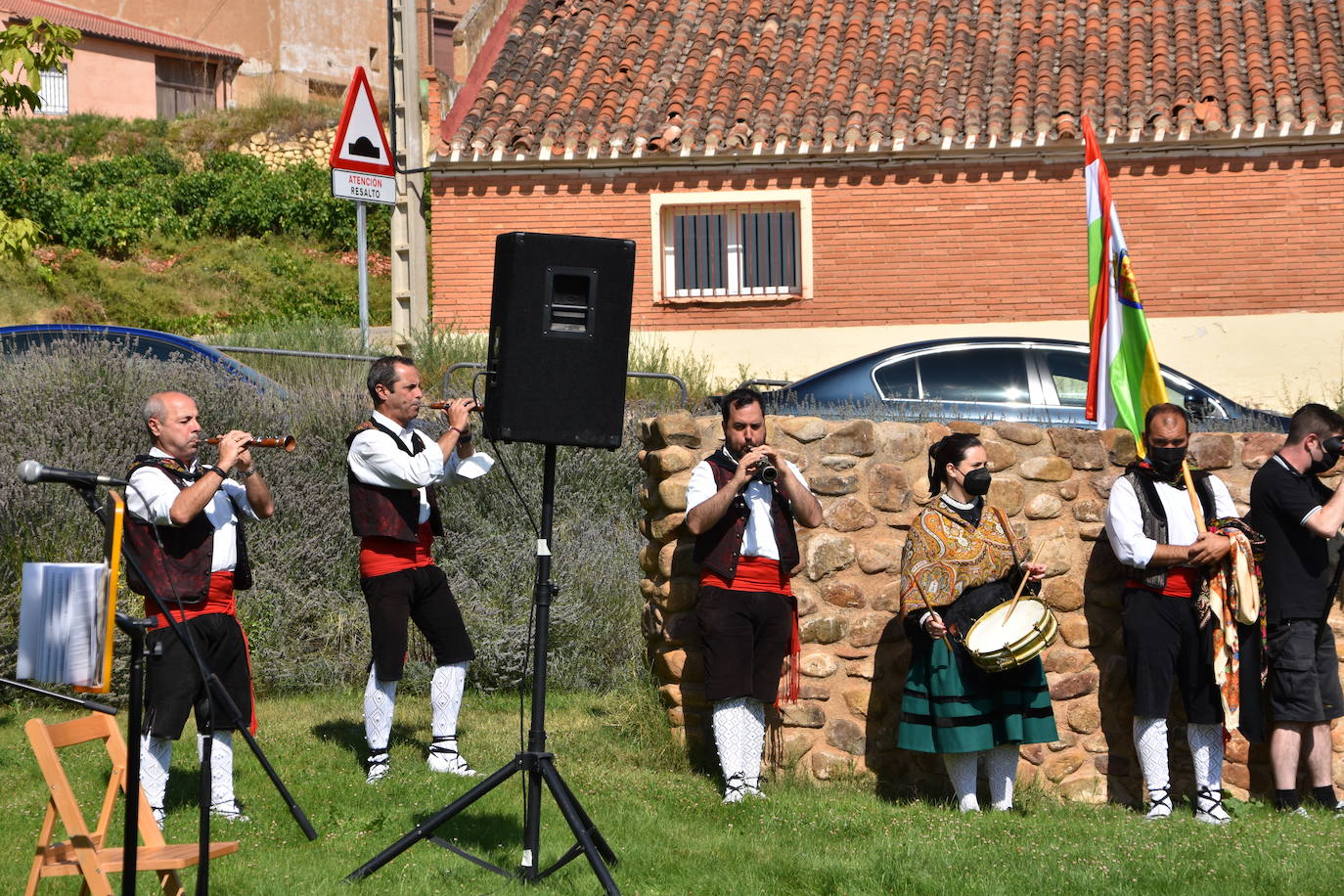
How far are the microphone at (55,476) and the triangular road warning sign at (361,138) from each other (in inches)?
284

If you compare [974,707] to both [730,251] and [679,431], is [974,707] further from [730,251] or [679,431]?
[730,251]

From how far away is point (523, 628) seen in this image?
915cm

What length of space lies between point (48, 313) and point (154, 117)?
13362 millimetres

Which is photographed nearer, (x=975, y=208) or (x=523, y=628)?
(x=523, y=628)

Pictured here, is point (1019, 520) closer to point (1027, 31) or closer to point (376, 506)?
point (376, 506)

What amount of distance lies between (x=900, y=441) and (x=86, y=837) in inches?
166

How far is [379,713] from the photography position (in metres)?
6.89

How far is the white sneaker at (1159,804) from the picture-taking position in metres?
6.70

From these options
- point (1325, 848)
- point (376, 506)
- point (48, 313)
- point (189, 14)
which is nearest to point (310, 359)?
point (376, 506)

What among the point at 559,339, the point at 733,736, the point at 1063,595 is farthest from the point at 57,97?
the point at 559,339

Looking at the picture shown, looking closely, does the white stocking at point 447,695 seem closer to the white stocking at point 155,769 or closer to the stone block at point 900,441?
the white stocking at point 155,769

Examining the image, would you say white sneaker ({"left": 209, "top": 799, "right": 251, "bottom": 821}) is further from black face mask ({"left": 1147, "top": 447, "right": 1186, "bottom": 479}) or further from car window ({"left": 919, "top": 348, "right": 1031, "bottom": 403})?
car window ({"left": 919, "top": 348, "right": 1031, "bottom": 403})

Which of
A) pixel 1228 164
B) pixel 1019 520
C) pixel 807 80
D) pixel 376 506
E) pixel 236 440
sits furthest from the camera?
pixel 807 80

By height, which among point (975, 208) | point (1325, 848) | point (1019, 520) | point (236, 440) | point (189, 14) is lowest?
point (1325, 848)
